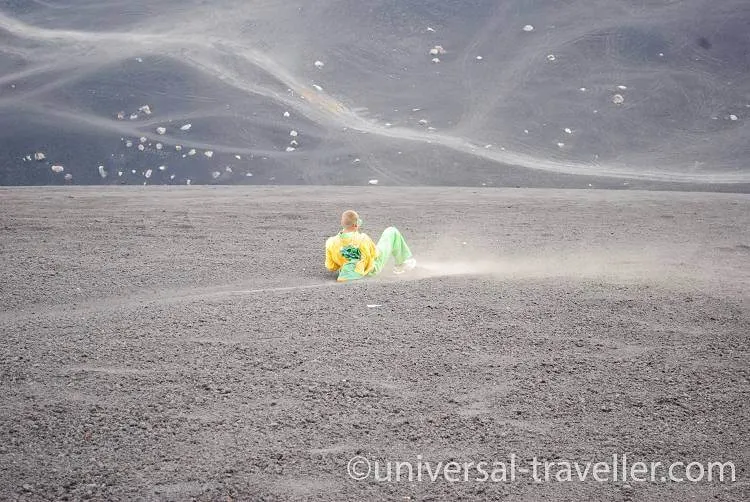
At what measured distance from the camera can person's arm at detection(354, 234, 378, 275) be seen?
30.5 feet

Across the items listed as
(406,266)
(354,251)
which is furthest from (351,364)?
(406,266)

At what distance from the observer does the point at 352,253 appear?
9.32 metres

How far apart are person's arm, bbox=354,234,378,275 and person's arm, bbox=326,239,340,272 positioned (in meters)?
0.43

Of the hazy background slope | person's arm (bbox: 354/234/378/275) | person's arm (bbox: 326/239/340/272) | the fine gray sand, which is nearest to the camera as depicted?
the fine gray sand

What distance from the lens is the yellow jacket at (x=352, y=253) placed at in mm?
9250

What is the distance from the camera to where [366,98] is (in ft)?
82.5

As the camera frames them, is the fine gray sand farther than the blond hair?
No

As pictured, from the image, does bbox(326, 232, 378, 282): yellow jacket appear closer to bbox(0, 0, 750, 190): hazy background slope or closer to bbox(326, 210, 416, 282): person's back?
bbox(326, 210, 416, 282): person's back

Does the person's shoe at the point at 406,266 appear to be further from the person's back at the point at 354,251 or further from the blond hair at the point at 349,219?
the blond hair at the point at 349,219

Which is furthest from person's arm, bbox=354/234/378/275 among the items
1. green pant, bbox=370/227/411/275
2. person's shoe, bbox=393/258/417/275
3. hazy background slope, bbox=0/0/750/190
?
hazy background slope, bbox=0/0/750/190

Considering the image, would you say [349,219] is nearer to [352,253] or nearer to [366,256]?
[352,253]

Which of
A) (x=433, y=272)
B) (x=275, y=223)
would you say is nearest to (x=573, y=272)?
(x=433, y=272)

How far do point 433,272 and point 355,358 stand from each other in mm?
3657

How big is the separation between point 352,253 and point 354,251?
4cm
